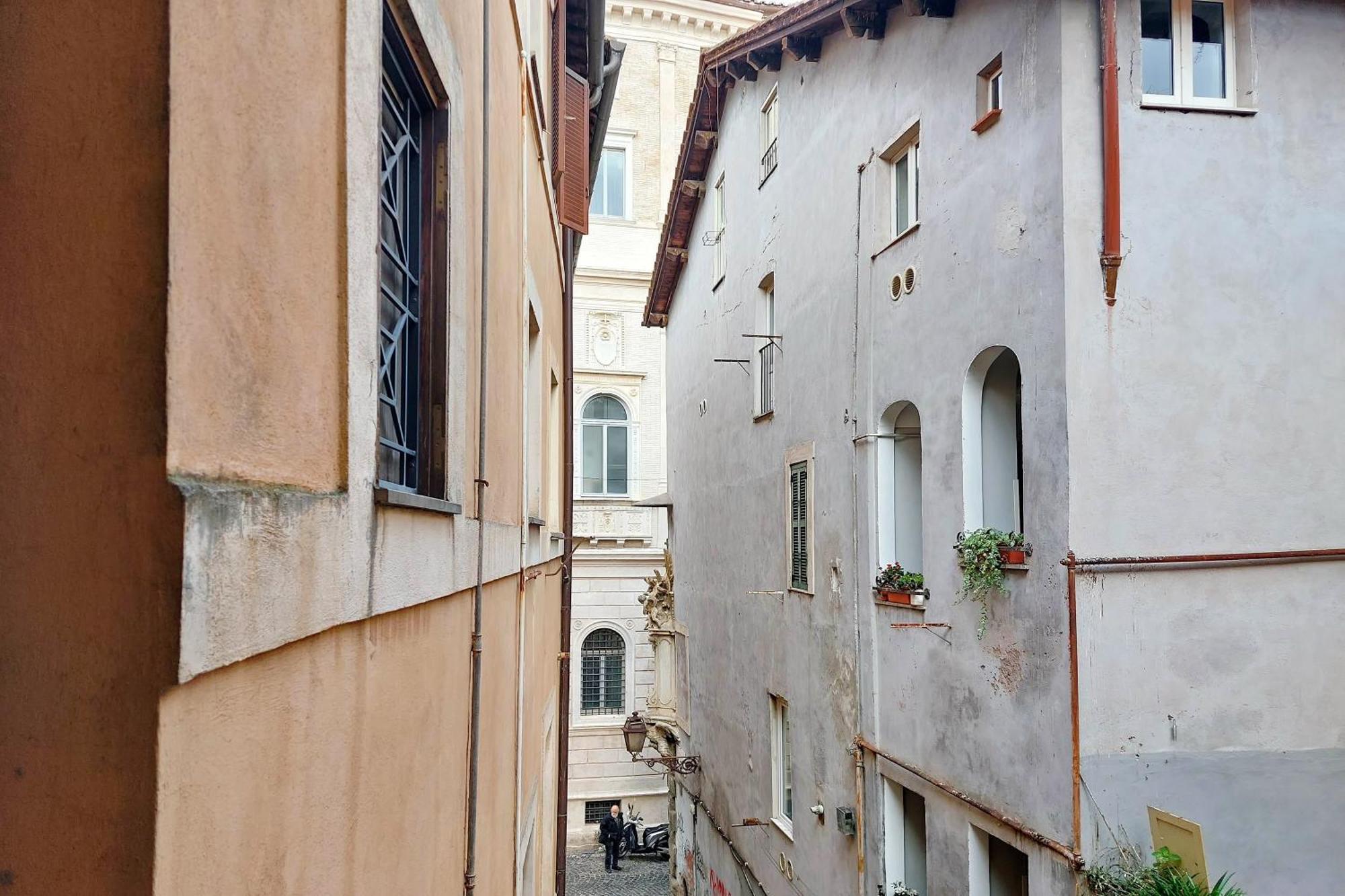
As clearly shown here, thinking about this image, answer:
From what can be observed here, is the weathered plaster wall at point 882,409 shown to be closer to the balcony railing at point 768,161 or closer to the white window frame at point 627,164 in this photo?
the balcony railing at point 768,161

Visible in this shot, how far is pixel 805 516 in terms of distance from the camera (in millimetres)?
11992

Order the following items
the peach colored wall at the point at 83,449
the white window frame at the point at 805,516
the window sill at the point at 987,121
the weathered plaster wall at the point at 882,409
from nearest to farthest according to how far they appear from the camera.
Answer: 1. the peach colored wall at the point at 83,449
2. the weathered plaster wall at the point at 882,409
3. the window sill at the point at 987,121
4. the white window frame at the point at 805,516

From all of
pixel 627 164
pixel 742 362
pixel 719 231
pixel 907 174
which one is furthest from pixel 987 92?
pixel 627 164

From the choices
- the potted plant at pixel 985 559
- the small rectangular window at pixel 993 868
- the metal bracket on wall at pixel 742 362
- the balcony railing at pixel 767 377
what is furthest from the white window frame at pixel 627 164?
the small rectangular window at pixel 993 868

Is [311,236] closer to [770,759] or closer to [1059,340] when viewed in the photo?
→ [1059,340]

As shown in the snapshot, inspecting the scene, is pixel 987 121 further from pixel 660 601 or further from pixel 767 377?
pixel 660 601

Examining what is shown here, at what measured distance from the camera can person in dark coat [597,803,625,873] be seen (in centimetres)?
2206

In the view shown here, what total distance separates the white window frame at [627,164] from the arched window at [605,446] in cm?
451

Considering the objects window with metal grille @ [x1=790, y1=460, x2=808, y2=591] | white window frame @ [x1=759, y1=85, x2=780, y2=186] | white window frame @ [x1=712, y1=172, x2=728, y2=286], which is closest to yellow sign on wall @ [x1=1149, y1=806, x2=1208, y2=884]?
window with metal grille @ [x1=790, y1=460, x2=808, y2=591]

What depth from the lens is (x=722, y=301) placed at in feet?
54.6

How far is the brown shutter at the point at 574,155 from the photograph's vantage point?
36.2 feet

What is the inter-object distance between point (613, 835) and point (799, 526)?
12514 millimetres

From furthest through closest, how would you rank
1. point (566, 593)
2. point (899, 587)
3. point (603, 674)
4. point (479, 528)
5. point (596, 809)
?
point (603, 674) < point (596, 809) < point (566, 593) < point (899, 587) < point (479, 528)

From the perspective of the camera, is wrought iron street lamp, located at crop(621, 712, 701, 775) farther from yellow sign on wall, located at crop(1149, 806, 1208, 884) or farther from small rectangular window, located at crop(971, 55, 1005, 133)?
small rectangular window, located at crop(971, 55, 1005, 133)
